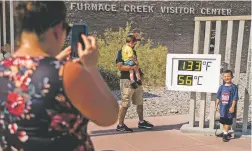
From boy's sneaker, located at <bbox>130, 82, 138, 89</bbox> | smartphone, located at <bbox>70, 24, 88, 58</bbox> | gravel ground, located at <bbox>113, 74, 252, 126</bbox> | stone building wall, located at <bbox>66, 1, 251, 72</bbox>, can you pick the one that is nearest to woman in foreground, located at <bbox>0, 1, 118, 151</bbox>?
smartphone, located at <bbox>70, 24, 88, 58</bbox>

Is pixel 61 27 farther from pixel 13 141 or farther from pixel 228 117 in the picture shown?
pixel 228 117

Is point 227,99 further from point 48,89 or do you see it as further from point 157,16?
point 157,16

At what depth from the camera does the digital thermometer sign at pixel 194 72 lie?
5.71m

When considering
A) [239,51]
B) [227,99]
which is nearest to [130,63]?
[227,99]

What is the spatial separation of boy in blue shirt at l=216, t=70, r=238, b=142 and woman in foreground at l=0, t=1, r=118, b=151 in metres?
4.22

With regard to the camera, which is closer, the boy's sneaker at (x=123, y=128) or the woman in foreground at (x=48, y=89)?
the woman in foreground at (x=48, y=89)

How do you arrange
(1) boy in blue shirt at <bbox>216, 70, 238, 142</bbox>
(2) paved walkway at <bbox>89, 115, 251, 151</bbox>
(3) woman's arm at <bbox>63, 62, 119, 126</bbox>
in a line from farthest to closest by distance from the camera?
1. (1) boy in blue shirt at <bbox>216, 70, 238, 142</bbox>
2. (2) paved walkway at <bbox>89, 115, 251, 151</bbox>
3. (3) woman's arm at <bbox>63, 62, 119, 126</bbox>

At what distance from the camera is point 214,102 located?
→ 19.6ft

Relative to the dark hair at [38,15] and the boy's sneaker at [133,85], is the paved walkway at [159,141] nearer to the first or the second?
the boy's sneaker at [133,85]

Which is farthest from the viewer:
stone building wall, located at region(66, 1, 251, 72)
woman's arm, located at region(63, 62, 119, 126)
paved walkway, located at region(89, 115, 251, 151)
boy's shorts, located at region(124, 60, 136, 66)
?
stone building wall, located at region(66, 1, 251, 72)

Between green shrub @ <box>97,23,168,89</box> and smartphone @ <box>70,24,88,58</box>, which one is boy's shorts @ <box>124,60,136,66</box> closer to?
smartphone @ <box>70,24,88,58</box>

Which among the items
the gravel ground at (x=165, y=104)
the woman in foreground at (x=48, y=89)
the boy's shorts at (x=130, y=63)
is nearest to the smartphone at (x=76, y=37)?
the woman in foreground at (x=48, y=89)

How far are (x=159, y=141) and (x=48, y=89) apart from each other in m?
4.27

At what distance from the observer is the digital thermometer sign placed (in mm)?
5711
